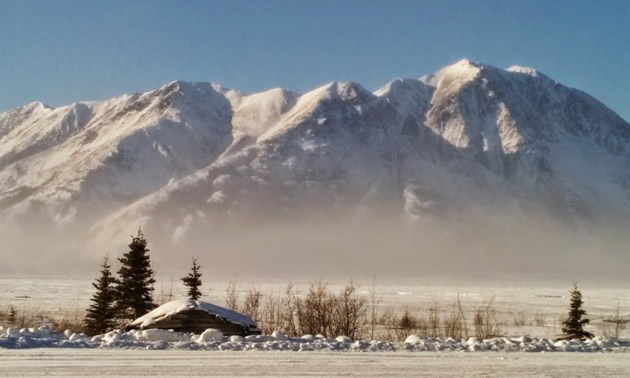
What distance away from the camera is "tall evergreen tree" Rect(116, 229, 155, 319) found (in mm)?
22219

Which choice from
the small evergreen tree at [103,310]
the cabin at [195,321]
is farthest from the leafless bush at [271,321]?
the small evergreen tree at [103,310]

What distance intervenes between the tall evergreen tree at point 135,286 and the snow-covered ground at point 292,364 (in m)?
10.6

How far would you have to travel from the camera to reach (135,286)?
73.4 feet

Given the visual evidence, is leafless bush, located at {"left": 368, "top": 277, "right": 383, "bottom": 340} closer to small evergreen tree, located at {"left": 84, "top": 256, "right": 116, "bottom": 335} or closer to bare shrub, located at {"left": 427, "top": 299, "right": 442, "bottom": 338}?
bare shrub, located at {"left": 427, "top": 299, "right": 442, "bottom": 338}

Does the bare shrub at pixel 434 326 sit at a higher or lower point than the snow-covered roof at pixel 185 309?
lower

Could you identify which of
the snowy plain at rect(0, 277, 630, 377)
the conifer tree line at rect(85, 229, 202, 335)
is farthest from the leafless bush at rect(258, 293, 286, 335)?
the snowy plain at rect(0, 277, 630, 377)

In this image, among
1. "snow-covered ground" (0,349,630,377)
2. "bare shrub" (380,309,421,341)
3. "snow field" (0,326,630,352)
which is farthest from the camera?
"bare shrub" (380,309,421,341)

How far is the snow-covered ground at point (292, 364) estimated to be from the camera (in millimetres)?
9961

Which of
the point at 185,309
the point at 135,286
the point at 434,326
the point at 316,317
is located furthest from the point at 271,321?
the point at 185,309

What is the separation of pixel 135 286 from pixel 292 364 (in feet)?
42.2

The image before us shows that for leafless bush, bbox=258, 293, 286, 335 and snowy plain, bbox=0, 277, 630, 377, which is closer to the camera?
snowy plain, bbox=0, 277, 630, 377

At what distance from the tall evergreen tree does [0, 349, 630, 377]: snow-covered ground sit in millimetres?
10604

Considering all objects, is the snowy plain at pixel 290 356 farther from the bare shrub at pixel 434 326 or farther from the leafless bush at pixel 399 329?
the leafless bush at pixel 399 329

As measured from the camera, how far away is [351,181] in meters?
181
